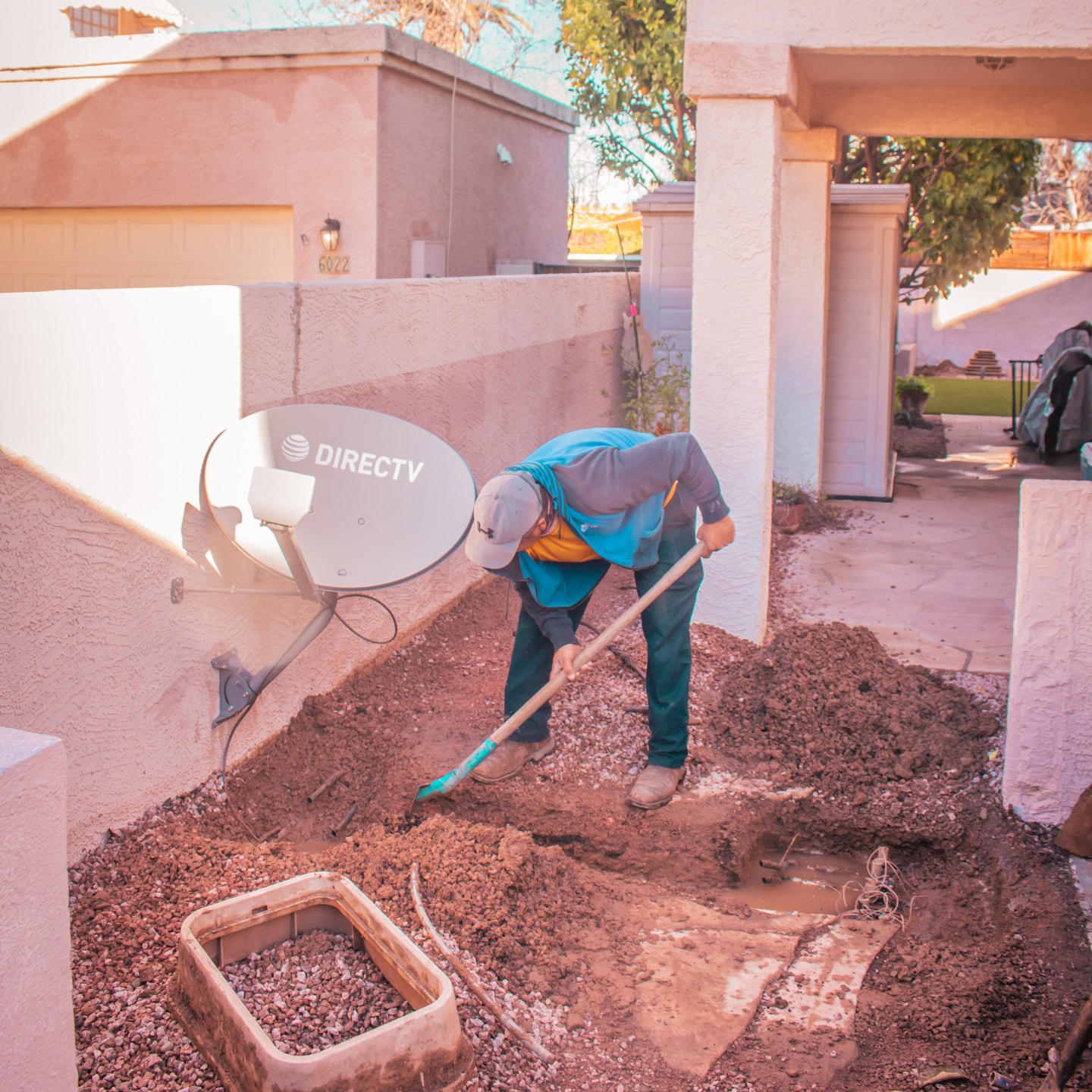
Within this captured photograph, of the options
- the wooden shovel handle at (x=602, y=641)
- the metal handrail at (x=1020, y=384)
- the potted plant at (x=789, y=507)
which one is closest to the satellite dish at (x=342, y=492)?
the wooden shovel handle at (x=602, y=641)

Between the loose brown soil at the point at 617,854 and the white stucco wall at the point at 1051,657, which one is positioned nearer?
the loose brown soil at the point at 617,854

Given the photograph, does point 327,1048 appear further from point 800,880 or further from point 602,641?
point 800,880

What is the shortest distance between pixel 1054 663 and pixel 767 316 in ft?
8.07

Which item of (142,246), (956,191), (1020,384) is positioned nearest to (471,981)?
(142,246)

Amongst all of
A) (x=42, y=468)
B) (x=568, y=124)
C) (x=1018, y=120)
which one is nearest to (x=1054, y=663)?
(x=42, y=468)

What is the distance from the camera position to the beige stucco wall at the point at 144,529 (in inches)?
136

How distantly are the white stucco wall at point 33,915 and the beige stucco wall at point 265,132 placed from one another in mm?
8477

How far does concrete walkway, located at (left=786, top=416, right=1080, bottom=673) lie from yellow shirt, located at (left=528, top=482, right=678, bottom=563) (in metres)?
2.47

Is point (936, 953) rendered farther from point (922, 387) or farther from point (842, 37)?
point (922, 387)

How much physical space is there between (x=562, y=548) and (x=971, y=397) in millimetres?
14686

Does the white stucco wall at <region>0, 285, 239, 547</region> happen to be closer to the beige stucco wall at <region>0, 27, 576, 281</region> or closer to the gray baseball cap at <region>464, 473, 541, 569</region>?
the gray baseball cap at <region>464, 473, 541, 569</region>

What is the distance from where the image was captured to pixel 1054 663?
401 cm

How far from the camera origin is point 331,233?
9.97 meters

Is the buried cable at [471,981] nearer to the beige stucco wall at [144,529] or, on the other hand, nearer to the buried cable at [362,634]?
the beige stucco wall at [144,529]
